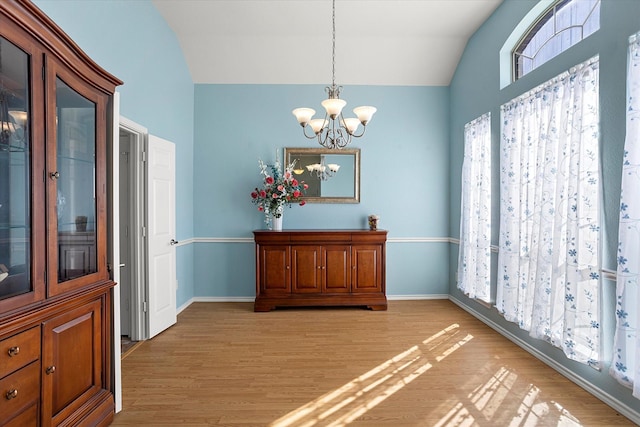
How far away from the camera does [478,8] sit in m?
3.83

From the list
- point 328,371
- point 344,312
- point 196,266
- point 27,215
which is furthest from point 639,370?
point 196,266

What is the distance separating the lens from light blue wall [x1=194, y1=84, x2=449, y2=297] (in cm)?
488

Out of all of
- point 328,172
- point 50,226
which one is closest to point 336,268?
point 328,172

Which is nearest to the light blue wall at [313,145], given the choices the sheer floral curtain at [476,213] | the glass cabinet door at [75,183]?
the sheer floral curtain at [476,213]

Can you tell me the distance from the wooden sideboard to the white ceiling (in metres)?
2.23

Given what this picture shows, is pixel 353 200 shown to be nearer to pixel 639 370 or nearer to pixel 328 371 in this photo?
pixel 328 371

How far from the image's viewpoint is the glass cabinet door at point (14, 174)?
1438mm

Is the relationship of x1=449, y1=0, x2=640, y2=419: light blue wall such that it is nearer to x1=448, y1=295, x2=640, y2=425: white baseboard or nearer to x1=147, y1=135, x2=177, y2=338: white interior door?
x1=448, y1=295, x2=640, y2=425: white baseboard

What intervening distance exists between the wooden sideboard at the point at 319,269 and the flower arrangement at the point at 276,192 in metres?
0.39

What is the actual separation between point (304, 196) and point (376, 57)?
6.95 ft

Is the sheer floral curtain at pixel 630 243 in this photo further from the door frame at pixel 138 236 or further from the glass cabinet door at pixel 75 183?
the door frame at pixel 138 236

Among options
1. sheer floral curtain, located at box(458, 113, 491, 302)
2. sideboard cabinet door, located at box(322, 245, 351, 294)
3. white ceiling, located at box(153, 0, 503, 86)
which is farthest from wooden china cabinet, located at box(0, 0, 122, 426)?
sheer floral curtain, located at box(458, 113, 491, 302)

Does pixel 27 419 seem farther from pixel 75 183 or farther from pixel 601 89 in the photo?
pixel 601 89

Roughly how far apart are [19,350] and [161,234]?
229 cm
